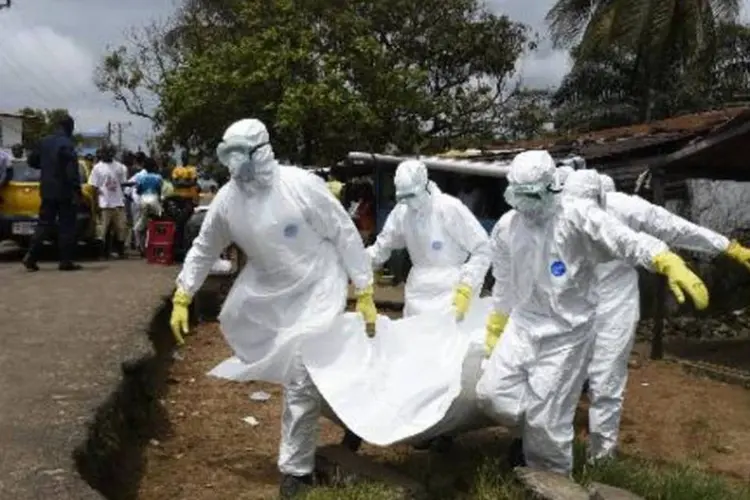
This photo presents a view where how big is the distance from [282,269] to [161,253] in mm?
9431

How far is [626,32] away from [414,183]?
1464cm

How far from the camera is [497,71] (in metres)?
28.9

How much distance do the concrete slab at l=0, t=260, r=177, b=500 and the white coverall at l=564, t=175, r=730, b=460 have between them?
9.52 ft

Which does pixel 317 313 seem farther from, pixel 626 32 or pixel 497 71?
pixel 497 71

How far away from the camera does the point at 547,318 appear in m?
5.49

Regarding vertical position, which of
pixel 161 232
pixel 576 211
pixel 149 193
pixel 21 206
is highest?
pixel 576 211

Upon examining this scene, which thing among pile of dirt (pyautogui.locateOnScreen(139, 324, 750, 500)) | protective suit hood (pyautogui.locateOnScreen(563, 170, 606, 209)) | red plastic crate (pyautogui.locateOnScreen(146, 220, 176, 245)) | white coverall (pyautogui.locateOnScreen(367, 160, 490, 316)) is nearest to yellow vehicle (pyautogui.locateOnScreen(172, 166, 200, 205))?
red plastic crate (pyautogui.locateOnScreen(146, 220, 176, 245))

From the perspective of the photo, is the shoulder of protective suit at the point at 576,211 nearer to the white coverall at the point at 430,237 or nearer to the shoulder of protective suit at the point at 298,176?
the shoulder of protective suit at the point at 298,176

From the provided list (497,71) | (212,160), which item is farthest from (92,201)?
(497,71)

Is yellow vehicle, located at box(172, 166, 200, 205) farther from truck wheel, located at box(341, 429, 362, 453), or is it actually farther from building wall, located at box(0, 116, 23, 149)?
building wall, located at box(0, 116, 23, 149)

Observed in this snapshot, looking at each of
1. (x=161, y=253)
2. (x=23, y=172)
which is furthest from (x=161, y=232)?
(x=23, y=172)

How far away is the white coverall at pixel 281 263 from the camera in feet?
19.1

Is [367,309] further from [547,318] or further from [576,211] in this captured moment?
[576,211]

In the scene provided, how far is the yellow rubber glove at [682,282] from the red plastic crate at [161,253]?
35.8ft
